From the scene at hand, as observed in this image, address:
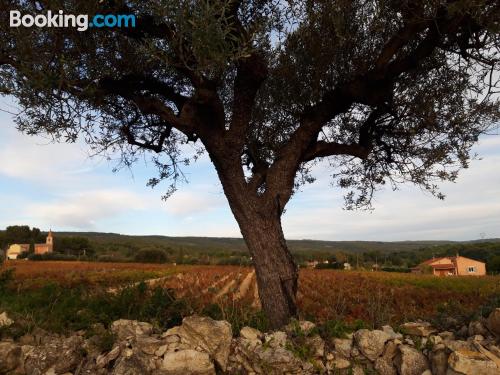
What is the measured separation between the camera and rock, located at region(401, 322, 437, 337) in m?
6.09

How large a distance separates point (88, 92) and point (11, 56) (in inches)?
78.4

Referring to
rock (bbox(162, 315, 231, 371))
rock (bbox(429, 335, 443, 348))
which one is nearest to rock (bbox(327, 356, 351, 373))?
rock (bbox(429, 335, 443, 348))

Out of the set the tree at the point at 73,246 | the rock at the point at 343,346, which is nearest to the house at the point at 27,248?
the tree at the point at 73,246

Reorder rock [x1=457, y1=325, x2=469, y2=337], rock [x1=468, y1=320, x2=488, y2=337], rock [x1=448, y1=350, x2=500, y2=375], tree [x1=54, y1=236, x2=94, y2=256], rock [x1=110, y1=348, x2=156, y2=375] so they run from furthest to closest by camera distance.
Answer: tree [x1=54, y1=236, x2=94, y2=256] < rock [x1=457, y1=325, x2=469, y2=337] < rock [x1=468, y1=320, x2=488, y2=337] < rock [x1=110, y1=348, x2=156, y2=375] < rock [x1=448, y1=350, x2=500, y2=375]

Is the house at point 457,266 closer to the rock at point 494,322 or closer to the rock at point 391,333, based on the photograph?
the rock at point 494,322

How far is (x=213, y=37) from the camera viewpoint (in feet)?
19.1

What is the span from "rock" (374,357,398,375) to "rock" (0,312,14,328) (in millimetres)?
5273

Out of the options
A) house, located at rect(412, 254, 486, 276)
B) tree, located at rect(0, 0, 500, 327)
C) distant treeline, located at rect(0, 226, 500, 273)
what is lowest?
house, located at rect(412, 254, 486, 276)

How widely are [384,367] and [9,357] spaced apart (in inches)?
199

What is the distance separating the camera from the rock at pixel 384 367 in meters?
5.68

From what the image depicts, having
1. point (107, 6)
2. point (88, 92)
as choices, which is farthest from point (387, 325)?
point (107, 6)

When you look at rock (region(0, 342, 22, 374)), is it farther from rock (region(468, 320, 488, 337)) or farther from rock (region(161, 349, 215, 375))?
rock (region(468, 320, 488, 337))

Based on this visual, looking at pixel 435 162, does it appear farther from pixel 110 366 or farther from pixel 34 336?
pixel 34 336

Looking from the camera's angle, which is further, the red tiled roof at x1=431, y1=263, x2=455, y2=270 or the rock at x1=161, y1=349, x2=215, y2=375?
the red tiled roof at x1=431, y1=263, x2=455, y2=270
